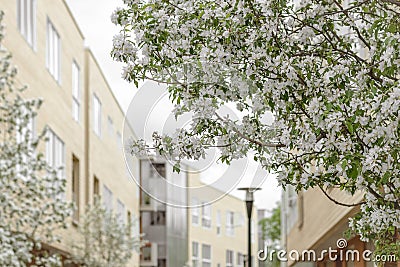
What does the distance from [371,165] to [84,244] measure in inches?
832

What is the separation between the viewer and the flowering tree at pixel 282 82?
3.76 meters

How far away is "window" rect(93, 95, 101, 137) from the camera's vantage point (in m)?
28.3

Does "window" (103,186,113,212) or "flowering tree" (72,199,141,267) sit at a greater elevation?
"window" (103,186,113,212)

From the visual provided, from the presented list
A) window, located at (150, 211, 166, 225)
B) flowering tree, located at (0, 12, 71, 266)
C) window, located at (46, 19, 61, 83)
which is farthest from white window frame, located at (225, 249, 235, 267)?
flowering tree, located at (0, 12, 71, 266)

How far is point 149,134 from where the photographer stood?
4.82m

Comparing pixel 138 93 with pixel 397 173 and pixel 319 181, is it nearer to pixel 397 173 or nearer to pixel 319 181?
pixel 319 181

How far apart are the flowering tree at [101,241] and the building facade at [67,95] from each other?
0.34 meters

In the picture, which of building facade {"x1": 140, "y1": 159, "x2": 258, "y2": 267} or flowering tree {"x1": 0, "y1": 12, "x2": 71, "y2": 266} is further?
building facade {"x1": 140, "y1": 159, "x2": 258, "y2": 267}

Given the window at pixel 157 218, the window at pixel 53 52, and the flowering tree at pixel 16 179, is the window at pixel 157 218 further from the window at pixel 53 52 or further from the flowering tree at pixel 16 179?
the flowering tree at pixel 16 179

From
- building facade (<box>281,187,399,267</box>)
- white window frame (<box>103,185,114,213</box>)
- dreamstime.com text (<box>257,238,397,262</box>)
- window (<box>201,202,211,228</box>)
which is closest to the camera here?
dreamstime.com text (<box>257,238,397,262</box>)

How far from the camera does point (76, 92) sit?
24.9m

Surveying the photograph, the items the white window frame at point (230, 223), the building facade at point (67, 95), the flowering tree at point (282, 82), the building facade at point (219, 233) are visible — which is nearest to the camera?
the flowering tree at point (282, 82)

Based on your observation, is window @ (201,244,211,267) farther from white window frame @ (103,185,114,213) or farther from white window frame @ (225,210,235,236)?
white window frame @ (103,185,114,213)
